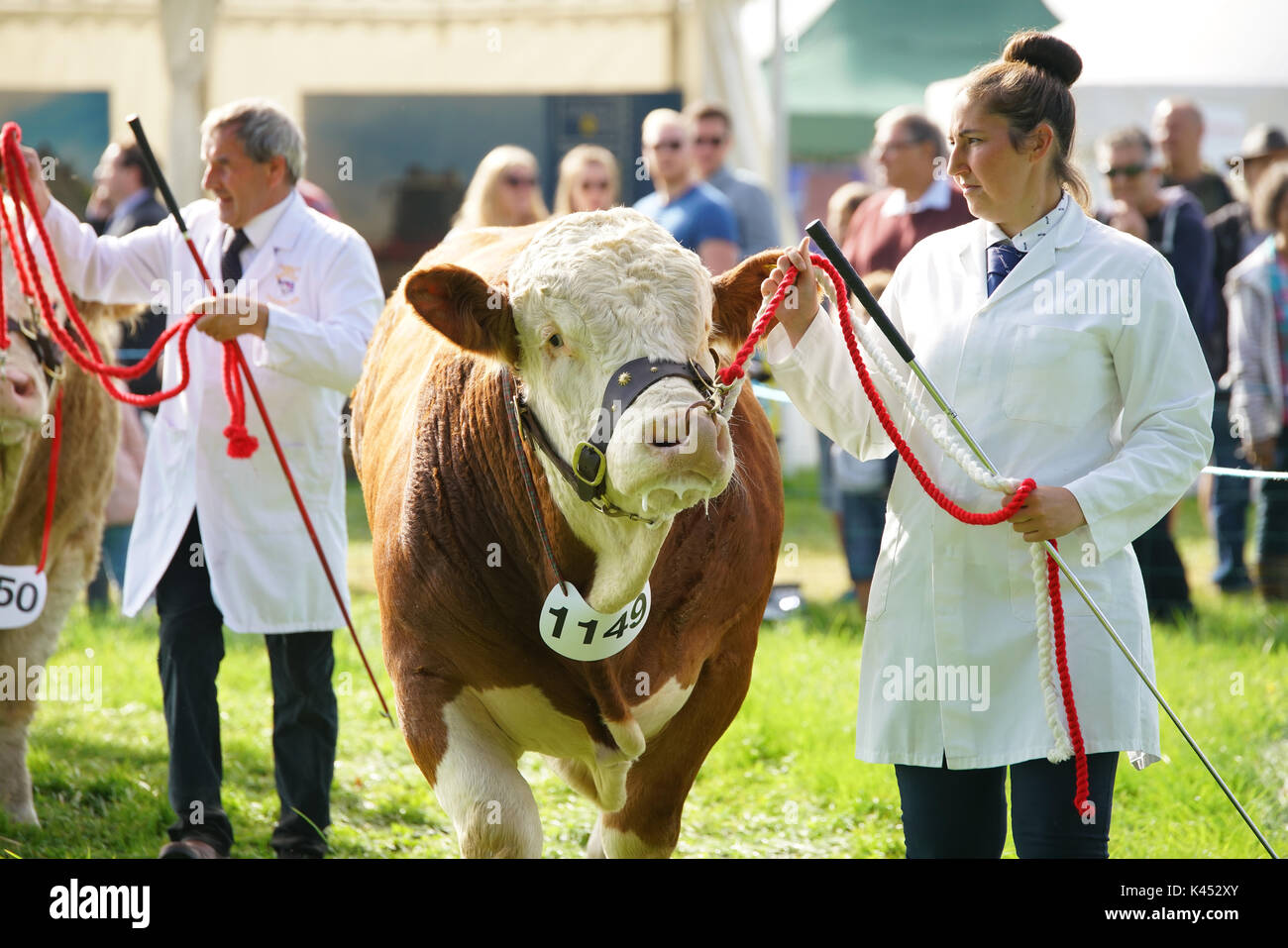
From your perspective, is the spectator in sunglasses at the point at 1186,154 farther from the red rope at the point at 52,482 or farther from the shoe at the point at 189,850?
the shoe at the point at 189,850

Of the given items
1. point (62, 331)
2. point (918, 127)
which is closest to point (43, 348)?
point (62, 331)

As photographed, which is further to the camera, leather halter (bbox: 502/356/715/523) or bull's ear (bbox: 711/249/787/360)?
bull's ear (bbox: 711/249/787/360)

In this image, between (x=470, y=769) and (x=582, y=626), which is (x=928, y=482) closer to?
(x=582, y=626)

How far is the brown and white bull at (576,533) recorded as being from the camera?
2986mm

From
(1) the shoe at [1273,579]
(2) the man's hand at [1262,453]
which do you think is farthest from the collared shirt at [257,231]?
(1) the shoe at [1273,579]

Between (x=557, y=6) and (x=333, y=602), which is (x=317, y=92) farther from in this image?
(x=333, y=602)

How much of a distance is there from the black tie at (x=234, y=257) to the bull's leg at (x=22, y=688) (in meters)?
1.18

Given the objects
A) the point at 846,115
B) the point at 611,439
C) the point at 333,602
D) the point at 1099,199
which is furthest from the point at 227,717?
the point at 846,115

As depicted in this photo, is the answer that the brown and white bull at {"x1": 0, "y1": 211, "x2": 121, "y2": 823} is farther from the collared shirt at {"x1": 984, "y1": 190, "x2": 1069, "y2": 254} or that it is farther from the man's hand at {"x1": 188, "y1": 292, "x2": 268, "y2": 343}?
the collared shirt at {"x1": 984, "y1": 190, "x2": 1069, "y2": 254}

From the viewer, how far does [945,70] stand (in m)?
12.3

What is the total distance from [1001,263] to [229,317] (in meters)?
2.11

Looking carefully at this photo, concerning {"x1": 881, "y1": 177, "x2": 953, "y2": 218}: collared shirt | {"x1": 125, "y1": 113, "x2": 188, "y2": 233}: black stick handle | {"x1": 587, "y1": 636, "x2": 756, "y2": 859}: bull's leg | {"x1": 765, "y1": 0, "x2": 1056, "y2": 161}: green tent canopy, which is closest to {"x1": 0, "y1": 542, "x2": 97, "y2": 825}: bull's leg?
{"x1": 125, "y1": 113, "x2": 188, "y2": 233}: black stick handle

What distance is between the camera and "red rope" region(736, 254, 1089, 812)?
300cm
